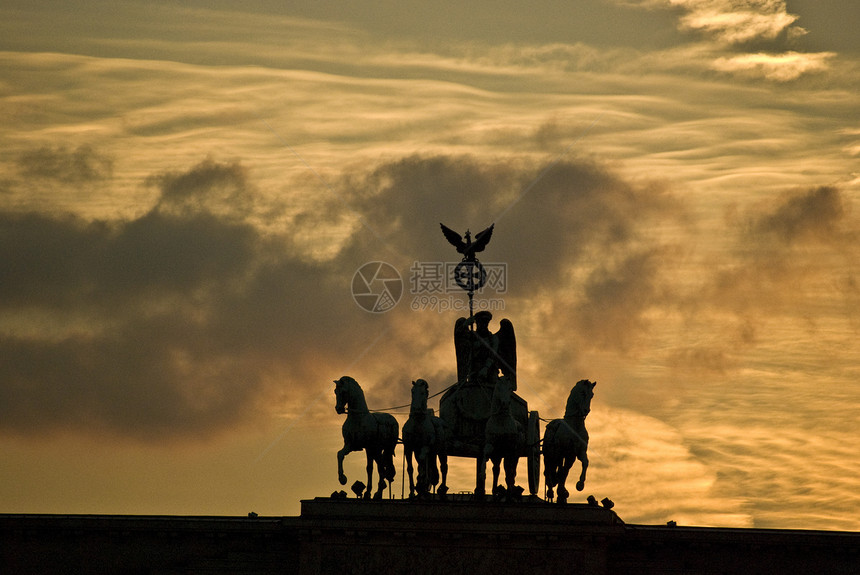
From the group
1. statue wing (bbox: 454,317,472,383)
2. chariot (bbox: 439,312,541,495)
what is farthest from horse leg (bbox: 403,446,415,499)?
statue wing (bbox: 454,317,472,383)

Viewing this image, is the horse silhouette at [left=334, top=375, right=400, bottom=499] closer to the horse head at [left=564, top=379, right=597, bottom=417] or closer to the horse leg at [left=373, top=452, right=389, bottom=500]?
Result: the horse leg at [left=373, top=452, right=389, bottom=500]

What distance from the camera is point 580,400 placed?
48.0 meters

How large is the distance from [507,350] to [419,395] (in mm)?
3925

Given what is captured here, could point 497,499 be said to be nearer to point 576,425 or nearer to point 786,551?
point 576,425

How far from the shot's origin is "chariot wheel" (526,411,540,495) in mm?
50000

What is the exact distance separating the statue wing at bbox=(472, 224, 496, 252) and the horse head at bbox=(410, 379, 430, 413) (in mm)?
6131

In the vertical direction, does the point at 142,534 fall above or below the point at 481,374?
below

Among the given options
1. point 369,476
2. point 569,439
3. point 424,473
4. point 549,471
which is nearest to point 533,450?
point 549,471

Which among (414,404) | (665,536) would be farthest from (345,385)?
(665,536)

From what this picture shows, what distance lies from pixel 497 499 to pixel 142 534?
8.85m

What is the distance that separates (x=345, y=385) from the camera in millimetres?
48281

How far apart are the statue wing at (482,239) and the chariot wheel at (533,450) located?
504 centimetres

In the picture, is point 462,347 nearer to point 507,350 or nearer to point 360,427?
point 507,350

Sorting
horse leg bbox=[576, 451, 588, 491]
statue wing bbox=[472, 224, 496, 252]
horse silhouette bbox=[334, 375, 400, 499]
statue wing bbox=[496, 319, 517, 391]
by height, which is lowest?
horse leg bbox=[576, 451, 588, 491]
